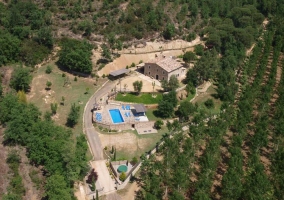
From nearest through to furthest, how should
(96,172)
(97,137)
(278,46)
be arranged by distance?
(96,172) → (97,137) → (278,46)

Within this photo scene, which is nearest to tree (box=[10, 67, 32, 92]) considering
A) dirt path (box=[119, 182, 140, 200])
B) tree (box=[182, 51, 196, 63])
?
dirt path (box=[119, 182, 140, 200])

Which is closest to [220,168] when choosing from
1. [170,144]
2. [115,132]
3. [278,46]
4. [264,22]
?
[170,144]

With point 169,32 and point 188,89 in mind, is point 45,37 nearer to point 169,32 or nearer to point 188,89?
point 169,32

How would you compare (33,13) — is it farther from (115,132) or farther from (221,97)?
(221,97)

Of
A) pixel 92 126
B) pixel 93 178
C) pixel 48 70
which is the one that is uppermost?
pixel 48 70

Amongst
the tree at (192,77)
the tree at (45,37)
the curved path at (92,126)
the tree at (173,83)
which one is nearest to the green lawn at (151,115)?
the tree at (173,83)

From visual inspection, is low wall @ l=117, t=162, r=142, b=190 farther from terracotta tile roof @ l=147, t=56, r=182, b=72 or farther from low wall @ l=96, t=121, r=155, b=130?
terracotta tile roof @ l=147, t=56, r=182, b=72

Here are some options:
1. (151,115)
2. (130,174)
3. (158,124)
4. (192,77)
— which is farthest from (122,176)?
(192,77)
